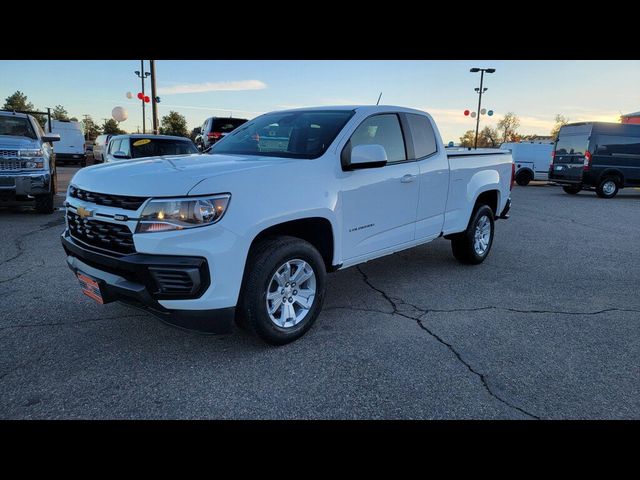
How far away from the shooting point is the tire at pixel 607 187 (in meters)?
15.9

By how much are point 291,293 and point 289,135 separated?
5.10 feet

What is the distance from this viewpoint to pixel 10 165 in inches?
310

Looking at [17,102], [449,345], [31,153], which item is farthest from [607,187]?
[17,102]

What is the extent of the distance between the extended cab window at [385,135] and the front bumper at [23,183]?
6.89 m

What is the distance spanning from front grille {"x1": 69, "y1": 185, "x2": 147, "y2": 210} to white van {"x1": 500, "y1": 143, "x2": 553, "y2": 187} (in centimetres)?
2061

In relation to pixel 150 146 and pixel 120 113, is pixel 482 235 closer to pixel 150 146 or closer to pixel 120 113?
pixel 150 146

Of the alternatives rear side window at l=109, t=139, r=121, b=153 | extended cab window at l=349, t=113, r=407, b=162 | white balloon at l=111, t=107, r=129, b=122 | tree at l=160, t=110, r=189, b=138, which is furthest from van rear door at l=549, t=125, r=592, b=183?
tree at l=160, t=110, r=189, b=138

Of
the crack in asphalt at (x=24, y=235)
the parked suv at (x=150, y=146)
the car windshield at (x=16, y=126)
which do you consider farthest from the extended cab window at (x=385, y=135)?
the car windshield at (x=16, y=126)

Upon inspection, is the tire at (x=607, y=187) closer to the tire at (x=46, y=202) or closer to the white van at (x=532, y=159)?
the white van at (x=532, y=159)
